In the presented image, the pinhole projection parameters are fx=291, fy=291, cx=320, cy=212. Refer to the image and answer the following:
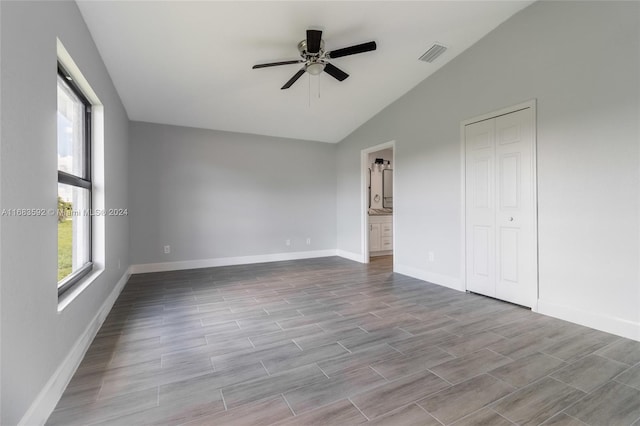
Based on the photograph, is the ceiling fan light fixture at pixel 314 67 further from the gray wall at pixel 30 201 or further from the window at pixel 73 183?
the window at pixel 73 183

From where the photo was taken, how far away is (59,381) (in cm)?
164

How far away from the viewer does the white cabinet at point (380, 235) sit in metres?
6.34

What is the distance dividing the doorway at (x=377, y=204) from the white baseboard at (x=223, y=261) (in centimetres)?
100

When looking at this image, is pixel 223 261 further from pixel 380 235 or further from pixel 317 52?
pixel 317 52

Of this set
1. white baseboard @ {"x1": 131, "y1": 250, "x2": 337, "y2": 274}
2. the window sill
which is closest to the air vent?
white baseboard @ {"x1": 131, "y1": 250, "x2": 337, "y2": 274}

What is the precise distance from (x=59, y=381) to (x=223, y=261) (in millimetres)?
3748

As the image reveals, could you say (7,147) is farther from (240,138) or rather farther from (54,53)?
(240,138)

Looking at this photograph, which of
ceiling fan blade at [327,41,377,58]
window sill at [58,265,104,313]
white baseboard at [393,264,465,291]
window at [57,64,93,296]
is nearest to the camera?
window sill at [58,265,104,313]

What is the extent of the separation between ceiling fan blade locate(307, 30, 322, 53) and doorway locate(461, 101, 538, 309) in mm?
2186

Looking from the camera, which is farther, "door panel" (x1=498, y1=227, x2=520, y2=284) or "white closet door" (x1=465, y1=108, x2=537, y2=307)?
"door panel" (x1=498, y1=227, x2=520, y2=284)

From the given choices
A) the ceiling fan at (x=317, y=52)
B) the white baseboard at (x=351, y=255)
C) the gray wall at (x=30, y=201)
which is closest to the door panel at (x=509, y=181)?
the ceiling fan at (x=317, y=52)

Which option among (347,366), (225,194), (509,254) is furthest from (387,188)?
Result: (347,366)

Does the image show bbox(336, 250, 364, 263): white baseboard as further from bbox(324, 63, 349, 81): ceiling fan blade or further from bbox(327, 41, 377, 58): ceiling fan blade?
bbox(327, 41, 377, 58): ceiling fan blade

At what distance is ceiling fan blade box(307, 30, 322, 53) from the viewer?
2.48 meters
